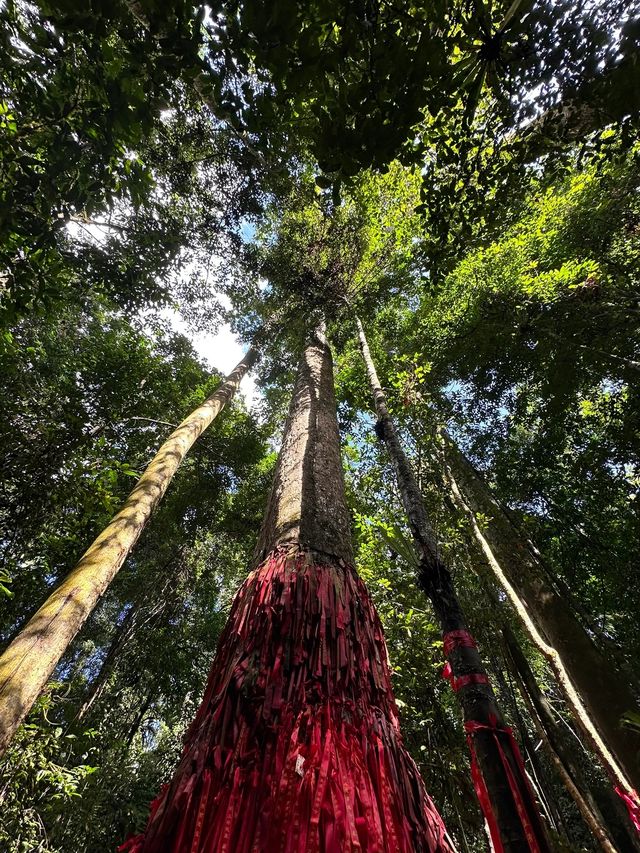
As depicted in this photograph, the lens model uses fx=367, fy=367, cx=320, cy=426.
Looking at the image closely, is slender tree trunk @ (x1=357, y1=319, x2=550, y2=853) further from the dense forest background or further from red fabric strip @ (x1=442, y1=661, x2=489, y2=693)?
the dense forest background

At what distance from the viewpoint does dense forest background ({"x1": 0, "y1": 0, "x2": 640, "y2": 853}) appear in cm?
194

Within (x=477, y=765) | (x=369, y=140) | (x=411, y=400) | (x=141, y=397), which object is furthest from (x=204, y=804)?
(x=141, y=397)

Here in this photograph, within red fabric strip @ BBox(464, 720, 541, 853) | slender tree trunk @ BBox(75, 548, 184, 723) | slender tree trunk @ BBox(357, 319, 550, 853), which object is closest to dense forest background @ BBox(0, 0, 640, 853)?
slender tree trunk @ BBox(75, 548, 184, 723)

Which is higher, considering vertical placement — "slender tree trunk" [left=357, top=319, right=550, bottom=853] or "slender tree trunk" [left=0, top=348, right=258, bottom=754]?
"slender tree trunk" [left=0, top=348, right=258, bottom=754]

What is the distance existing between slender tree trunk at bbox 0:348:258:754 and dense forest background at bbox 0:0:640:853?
423 millimetres

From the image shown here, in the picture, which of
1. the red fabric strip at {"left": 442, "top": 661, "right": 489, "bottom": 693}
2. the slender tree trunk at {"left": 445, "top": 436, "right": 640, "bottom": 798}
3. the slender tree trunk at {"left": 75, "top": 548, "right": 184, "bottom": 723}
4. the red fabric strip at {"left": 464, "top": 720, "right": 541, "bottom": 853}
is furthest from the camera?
the slender tree trunk at {"left": 75, "top": 548, "right": 184, "bottom": 723}

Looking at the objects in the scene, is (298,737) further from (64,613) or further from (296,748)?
(64,613)

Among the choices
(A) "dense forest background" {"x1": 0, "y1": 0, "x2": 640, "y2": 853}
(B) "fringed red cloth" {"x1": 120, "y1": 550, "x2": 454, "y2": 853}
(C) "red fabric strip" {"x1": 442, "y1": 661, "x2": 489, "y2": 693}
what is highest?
(A) "dense forest background" {"x1": 0, "y1": 0, "x2": 640, "y2": 853}

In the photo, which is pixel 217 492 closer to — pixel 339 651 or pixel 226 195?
pixel 226 195

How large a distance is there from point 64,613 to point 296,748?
93.4 inches

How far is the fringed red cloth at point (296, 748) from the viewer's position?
→ 77cm

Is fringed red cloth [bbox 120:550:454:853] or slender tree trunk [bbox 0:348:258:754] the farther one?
slender tree trunk [bbox 0:348:258:754]

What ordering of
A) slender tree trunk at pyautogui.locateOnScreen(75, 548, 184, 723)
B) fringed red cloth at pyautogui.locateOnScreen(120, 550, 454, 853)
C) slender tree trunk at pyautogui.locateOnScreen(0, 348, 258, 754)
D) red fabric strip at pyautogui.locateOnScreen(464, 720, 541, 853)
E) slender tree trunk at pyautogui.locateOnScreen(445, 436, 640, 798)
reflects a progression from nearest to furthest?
fringed red cloth at pyautogui.locateOnScreen(120, 550, 454, 853)
red fabric strip at pyautogui.locateOnScreen(464, 720, 541, 853)
slender tree trunk at pyautogui.locateOnScreen(0, 348, 258, 754)
slender tree trunk at pyautogui.locateOnScreen(445, 436, 640, 798)
slender tree trunk at pyautogui.locateOnScreen(75, 548, 184, 723)

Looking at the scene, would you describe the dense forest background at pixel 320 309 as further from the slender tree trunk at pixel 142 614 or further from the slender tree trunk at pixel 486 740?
the slender tree trunk at pixel 486 740
